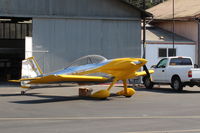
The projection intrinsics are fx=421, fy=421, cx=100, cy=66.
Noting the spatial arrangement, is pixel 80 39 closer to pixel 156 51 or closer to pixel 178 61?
pixel 178 61

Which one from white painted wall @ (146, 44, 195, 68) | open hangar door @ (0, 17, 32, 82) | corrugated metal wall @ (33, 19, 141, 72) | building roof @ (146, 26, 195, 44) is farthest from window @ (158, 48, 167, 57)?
open hangar door @ (0, 17, 32, 82)

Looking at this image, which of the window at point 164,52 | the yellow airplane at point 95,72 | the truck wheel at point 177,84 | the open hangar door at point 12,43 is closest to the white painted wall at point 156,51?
the window at point 164,52

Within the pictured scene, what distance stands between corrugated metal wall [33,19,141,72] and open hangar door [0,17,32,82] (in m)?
8.90

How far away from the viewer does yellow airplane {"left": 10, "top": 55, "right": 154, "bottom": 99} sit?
17.8 metres

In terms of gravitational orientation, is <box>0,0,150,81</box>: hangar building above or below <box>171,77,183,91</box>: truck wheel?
above

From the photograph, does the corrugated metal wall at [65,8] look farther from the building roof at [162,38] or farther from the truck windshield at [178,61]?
the building roof at [162,38]

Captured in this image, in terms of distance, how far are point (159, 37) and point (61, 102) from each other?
2185 centimetres

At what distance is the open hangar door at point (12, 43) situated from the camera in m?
37.1

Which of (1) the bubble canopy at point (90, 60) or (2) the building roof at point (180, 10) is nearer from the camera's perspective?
(1) the bubble canopy at point (90, 60)

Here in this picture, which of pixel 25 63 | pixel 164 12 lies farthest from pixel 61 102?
pixel 164 12

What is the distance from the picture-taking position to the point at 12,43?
126 feet

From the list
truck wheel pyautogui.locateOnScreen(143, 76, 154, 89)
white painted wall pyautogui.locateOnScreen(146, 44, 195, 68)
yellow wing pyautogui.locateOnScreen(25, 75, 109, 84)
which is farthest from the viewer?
white painted wall pyautogui.locateOnScreen(146, 44, 195, 68)

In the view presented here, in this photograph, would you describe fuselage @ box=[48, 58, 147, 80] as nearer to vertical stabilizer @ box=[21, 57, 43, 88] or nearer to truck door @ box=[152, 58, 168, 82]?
vertical stabilizer @ box=[21, 57, 43, 88]

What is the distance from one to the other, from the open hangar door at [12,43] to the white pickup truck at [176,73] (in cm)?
1508
